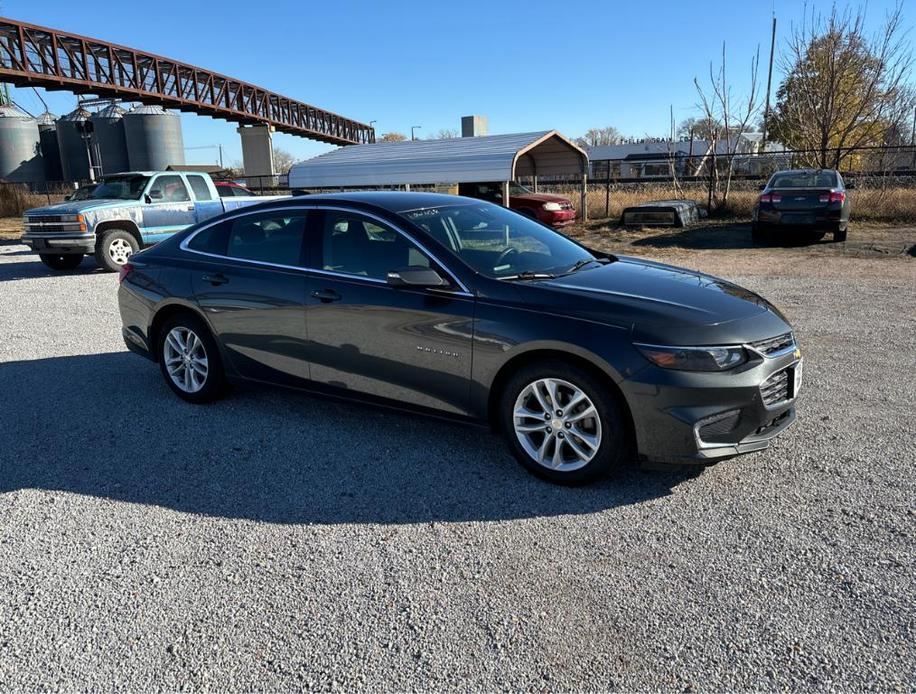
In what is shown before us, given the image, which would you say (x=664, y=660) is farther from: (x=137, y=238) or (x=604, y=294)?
(x=137, y=238)

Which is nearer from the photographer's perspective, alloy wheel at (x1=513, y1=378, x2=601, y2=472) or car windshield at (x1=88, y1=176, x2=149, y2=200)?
alloy wheel at (x1=513, y1=378, x2=601, y2=472)

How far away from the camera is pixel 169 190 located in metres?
14.1

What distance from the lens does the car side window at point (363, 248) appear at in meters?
4.47

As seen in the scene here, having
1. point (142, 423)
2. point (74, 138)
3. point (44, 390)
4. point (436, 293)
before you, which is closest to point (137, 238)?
point (44, 390)

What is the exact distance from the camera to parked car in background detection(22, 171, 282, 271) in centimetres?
1304

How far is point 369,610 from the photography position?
9.50ft

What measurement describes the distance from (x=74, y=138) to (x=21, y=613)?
57.9m

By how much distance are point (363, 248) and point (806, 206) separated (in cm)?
Result: 1392

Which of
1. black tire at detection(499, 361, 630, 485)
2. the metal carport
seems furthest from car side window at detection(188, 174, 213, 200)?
black tire at detection(499, 361, 630, 485)

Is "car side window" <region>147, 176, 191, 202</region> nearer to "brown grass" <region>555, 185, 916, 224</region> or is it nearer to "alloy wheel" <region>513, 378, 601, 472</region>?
"alloy wheel" <region>513, 378, 601, 472</region>

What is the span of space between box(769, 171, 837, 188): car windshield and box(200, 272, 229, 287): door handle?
577 inches

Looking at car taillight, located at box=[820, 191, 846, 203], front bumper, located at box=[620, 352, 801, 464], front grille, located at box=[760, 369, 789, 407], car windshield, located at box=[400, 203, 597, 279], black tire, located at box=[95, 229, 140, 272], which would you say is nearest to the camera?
front bumper, located at box=[620, 352, 801, 464]

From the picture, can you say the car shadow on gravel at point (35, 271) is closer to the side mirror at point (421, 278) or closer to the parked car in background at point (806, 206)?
the side mirror at point (421, 278)

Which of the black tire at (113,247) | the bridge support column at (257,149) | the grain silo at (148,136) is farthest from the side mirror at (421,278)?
the grain silo at (148,136)
